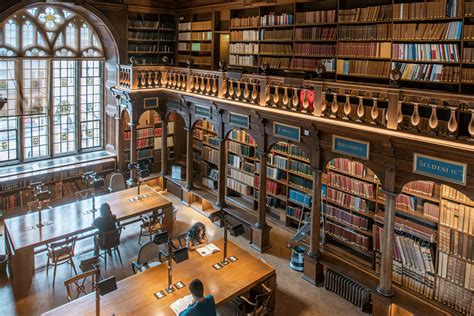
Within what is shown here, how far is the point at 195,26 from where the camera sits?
34.5 ft

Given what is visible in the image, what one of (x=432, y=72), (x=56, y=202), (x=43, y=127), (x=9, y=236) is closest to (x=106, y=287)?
(x=9, y=236)

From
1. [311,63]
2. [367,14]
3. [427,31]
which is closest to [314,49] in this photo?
[311,63]

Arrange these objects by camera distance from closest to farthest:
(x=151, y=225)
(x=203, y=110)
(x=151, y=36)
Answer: (x=151, y=225) → (x=203, y=110) → (x=151, y=36)

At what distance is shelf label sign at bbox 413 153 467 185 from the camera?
178 inches

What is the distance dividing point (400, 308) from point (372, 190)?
1842mm

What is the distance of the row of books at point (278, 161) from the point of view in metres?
8.32

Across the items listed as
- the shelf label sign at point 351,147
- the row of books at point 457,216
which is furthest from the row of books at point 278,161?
the row of books at point 457,216

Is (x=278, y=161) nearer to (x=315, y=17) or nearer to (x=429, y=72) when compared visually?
(x=315, y=17)

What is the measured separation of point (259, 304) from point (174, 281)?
3.59 feet

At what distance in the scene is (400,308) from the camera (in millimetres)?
5520

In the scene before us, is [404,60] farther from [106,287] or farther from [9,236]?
[9,236]

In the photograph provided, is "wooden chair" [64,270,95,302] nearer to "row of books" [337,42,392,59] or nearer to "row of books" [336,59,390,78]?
"row of books" [336,59,390,78]

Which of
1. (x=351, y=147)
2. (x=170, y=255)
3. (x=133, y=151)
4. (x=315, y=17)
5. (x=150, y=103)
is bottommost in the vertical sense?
(x=170, y=255)

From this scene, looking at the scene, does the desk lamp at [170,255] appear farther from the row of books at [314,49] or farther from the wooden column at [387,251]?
the row of books at [314,49]
